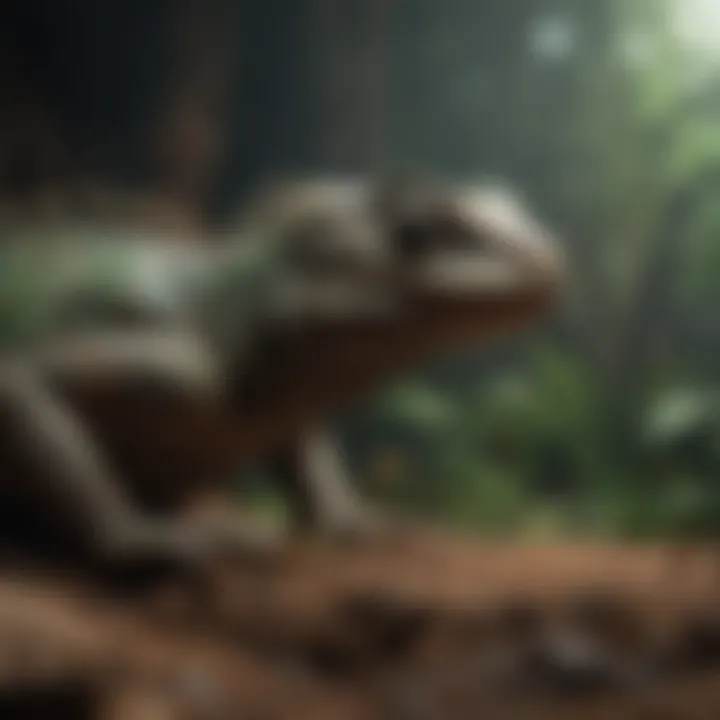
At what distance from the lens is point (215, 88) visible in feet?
3.74

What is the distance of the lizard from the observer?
96 centimetres

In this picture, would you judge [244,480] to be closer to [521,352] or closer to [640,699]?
[521,352]

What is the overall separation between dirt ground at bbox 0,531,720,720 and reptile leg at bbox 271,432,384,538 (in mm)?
28

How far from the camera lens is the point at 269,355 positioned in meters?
1.10

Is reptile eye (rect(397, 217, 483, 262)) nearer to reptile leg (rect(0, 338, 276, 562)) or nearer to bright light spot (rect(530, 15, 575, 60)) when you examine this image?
bright light spot (rect(530, 15, 575, 60))

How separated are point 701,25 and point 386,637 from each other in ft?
1.52

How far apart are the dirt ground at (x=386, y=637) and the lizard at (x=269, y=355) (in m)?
0.08

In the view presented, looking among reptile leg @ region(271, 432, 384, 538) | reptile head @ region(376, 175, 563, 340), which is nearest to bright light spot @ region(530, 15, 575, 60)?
reptile head @ region(376, 175, 563, 340)

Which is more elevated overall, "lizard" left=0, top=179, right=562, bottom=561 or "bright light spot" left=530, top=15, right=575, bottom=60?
"bright light spot" left=530, top=15, right=575, bottom=60

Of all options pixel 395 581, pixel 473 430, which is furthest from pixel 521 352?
pixel 395 581

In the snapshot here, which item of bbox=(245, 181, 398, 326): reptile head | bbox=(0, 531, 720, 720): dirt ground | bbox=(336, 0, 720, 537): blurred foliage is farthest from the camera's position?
bbox=(245, 181, 398, 326): reptile head

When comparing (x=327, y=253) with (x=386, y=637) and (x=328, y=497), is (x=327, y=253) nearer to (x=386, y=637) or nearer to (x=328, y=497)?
(x=328, y=497)

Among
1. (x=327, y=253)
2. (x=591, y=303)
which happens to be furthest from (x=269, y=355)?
(x=591, y=303)

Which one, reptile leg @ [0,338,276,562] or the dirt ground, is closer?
the dirt ground
